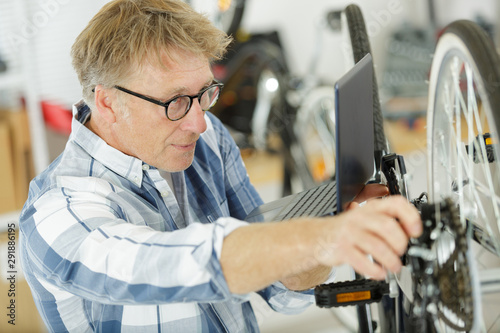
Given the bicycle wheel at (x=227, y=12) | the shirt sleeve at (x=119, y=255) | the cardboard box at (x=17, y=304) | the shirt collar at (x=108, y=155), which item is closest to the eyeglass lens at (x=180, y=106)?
the shirt collar at (x=108, y=155)

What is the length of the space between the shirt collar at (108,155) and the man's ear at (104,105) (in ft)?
0.13

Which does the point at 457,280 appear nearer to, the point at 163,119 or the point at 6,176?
the point at 163,119

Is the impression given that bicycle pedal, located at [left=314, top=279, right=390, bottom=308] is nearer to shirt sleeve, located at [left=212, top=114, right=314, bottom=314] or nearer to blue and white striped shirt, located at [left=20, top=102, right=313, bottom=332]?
blue and white striped shirt, located at [left=20, top=102, right=313, bottom=332]

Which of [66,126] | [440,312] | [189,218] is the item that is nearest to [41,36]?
[66,126]

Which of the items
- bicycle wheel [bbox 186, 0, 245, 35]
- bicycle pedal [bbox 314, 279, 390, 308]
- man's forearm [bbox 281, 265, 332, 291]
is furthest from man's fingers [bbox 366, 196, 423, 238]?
bicycle wheel [bbox 186, 0, 245, 35]

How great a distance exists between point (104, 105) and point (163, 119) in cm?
12

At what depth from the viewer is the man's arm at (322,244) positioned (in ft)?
2.24

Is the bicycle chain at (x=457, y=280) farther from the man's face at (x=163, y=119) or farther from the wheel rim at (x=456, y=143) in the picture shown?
the man's face at (x=163, y=119)

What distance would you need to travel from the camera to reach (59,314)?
1110 millimetres

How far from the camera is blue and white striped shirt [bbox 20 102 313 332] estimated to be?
0.78m

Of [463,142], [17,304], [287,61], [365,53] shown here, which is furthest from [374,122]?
[287,61]

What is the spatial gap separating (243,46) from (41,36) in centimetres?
132

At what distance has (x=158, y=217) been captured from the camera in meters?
1.15

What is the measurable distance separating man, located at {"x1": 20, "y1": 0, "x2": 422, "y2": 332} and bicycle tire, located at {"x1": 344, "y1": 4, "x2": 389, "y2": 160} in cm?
16
